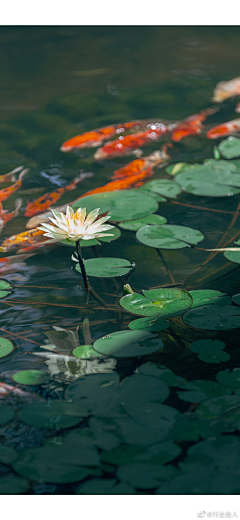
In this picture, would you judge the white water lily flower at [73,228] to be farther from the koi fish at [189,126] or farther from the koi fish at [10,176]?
the koi fish at [189,126]

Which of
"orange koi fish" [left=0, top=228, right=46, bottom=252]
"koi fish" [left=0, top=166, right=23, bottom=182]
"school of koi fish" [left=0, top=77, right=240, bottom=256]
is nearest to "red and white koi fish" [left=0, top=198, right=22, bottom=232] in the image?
"school of koi fish" [left=0, top=77, right=240, bottom=256]

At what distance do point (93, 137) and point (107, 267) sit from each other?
3.93 feet

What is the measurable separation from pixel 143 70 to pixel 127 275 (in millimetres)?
2194

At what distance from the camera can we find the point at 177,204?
181 cm

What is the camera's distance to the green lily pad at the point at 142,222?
5.23 feet

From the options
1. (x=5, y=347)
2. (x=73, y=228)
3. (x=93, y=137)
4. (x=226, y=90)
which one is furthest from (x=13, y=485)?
(x=226, y=90)

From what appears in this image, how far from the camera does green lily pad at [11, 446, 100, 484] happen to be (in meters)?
0.84

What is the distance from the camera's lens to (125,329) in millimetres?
1212

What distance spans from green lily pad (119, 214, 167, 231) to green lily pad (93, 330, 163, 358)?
53 centimetres

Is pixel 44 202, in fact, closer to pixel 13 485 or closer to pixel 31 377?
pixel 31 377

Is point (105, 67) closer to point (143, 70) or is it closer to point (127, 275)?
point (143, 70)

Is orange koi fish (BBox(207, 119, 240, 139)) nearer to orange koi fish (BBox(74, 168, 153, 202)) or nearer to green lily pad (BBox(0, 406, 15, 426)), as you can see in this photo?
orange koi fish (BBox(74, 168, 153, 202))

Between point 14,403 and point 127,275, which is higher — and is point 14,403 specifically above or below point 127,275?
below

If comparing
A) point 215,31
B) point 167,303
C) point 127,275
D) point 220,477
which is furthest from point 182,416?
point 215,31
